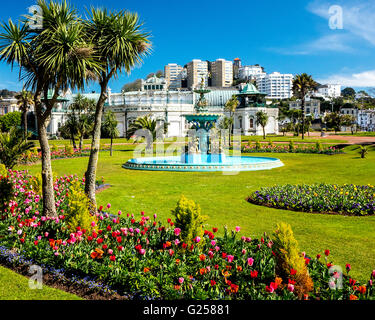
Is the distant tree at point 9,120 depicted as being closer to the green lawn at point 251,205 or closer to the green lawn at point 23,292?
the green lawn at point 251,205

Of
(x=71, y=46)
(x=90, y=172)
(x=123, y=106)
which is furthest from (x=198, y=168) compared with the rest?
(x=123, y=106)

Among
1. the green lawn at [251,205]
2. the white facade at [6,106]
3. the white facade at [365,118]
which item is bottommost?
the green lawn at [251,205]

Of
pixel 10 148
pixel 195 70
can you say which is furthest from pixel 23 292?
pixel 195 70

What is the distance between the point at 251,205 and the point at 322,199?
2541 mm

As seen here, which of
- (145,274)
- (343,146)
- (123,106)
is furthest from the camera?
(123,106)

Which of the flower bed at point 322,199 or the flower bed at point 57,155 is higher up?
the flower bed at point 57,155

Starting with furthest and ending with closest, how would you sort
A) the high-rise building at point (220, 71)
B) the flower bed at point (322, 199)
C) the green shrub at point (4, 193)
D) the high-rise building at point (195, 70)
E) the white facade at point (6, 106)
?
1. the high-rise building at point (220, 71)
2. the high-rise building at point (195, 70)
3. the white facade at point (6, 106)
4. the flower bed at point (322, 199)
5. the green shrub at point (4, 193)

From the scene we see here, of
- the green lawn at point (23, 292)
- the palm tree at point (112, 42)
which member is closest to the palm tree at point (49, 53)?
the palm tree at point (112, 42)

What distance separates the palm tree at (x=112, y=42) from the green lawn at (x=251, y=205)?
11.3 ft

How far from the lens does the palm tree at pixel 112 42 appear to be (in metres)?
9.86

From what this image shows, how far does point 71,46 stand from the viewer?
8.65 metres

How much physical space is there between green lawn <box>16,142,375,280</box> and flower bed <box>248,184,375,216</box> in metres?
0.49
